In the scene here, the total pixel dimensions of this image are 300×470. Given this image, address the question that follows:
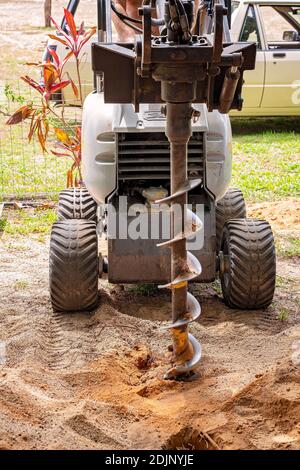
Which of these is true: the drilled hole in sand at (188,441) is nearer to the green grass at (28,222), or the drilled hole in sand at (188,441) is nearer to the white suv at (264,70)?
the green grass at (28,222)

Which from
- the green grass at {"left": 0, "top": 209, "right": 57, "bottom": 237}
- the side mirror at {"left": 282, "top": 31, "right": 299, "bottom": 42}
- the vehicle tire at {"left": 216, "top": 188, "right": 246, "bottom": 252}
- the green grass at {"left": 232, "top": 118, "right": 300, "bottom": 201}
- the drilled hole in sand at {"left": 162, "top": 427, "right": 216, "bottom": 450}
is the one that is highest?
the drilled hole in sand at {"left": 162, "top": 427, "right": 216, "bottom": 450}

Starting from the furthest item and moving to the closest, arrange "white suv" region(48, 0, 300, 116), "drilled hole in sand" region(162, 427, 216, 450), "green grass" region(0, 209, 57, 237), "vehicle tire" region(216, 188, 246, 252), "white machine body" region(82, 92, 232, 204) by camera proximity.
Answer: "white suv" region(48, 0, 300, 116), "green grass" region(0, 209, 57, 237), "vehicle tire" region(216, 188, 246, 252), "white machine body" region(82, 92, 232, 204), "drilled hole in sand" region(162, 427, 216, 450)

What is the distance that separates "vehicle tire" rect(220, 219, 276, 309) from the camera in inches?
216

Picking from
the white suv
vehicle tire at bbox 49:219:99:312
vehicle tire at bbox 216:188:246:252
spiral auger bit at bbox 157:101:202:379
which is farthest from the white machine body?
the white suv

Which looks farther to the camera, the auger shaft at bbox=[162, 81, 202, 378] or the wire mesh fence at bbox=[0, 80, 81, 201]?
the wire mesh fence at bbox=[0, 80, 81, 201]

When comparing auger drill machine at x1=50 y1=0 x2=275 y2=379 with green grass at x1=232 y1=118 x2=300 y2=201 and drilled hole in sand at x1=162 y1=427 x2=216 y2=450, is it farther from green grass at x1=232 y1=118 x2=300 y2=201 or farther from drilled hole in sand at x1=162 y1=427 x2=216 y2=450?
green grass at x1=232 y1=118 x2=300 y2=201

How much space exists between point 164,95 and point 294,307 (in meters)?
2.43

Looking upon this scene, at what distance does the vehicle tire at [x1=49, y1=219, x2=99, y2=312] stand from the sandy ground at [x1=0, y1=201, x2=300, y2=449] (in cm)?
12

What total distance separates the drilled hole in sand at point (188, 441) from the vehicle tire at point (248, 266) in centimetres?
181

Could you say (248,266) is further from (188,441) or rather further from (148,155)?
(188,441)
